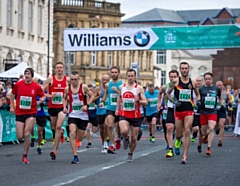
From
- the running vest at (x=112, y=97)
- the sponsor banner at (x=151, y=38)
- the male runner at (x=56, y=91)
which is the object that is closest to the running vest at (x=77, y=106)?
the male runner at (x=56, y=91)

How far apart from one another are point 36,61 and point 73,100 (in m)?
37.3

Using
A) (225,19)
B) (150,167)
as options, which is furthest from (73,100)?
(225,19)

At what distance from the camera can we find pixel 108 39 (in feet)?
133

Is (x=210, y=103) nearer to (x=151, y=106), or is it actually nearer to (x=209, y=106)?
(x=209, y=106)

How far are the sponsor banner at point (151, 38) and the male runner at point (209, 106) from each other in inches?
787

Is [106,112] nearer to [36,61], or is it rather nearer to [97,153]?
[97,153]

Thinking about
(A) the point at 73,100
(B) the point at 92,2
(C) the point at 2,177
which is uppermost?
(B) the point at 92,2

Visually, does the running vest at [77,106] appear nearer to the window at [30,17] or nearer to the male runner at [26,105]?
the male runner at [26,105]

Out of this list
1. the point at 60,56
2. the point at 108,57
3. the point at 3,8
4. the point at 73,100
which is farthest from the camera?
the point at 108,57

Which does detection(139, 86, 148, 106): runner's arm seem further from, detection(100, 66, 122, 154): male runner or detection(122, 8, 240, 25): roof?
detection(122, 8, 240, 25): roof

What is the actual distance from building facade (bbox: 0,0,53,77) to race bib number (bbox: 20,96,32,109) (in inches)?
1012

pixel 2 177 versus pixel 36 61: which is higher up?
pixel 36 61

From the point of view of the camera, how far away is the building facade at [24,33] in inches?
1875

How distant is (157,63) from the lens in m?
131
